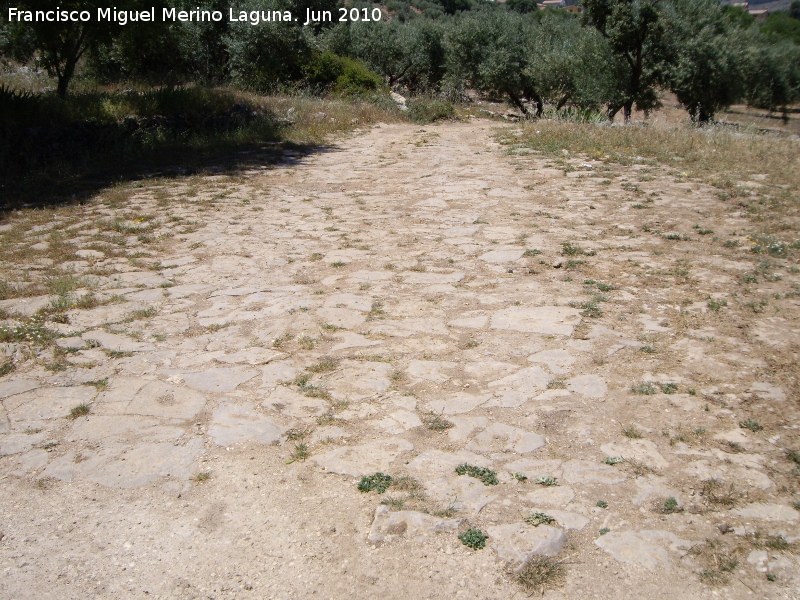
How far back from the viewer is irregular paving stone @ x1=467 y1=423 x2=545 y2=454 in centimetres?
331

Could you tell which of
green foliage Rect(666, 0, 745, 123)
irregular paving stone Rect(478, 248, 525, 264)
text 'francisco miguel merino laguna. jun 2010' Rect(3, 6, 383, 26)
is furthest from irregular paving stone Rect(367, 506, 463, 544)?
green foliage Rect(666, 0, 745, 123)

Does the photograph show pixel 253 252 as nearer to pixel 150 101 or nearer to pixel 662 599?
pixel 662 599

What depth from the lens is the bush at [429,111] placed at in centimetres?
1569

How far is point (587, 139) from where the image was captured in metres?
11.0

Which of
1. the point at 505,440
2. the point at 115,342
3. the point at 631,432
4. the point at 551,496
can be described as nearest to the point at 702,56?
the point at 631,432

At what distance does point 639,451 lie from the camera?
3.24 metres

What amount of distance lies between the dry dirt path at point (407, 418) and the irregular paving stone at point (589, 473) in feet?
0.04

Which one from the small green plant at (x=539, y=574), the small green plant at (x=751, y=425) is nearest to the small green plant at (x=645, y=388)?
the small green plant at (x=751, y=425)

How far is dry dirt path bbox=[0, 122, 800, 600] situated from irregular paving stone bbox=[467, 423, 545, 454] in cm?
2

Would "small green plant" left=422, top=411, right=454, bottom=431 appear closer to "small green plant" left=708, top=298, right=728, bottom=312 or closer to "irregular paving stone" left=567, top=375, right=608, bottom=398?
"irregular paving stone" left=567, top=375, right=608, bottom=398

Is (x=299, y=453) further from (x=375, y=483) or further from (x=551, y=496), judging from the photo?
(x=551, y=496)

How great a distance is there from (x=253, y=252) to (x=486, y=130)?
8790 millimetres

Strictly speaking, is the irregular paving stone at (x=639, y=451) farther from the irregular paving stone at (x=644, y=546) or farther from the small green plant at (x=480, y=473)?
the small green plant at (x=480, y=473)

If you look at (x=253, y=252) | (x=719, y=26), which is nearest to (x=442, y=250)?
(x=253, y=252)
